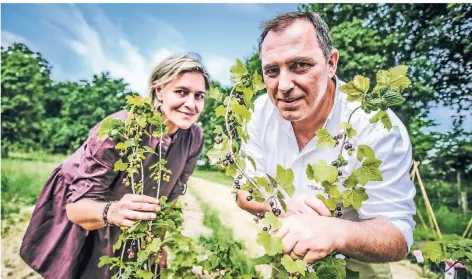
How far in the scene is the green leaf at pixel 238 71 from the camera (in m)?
0.92

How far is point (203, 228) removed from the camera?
3.64 meters

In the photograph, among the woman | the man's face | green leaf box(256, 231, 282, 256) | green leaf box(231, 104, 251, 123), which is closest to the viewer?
green leaf box(256, 231, 282, 256)

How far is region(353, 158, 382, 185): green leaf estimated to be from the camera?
78 cm

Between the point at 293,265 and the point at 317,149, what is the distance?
66cm

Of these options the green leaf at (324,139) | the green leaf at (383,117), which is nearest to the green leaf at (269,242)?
the green leaf at (324,139)

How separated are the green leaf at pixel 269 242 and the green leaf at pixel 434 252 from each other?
46 centimetres

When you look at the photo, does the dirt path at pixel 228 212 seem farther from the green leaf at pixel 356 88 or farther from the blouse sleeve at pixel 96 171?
the green leaf at pixel 356 88

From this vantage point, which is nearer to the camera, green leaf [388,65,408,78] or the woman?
green leaf [388,65,408,78]

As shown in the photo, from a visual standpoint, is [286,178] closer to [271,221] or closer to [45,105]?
[271,221]

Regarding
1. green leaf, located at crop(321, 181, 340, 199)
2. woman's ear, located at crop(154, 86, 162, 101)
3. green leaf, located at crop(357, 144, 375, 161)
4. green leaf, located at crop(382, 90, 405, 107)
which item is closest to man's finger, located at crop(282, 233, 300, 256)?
green leaf, located at crop(321, 181, 340, 199)

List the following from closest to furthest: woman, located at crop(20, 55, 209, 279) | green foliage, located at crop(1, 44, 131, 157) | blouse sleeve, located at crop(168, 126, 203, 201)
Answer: woman, located at crop(20, 55, 209, 279)
blouse sleeve, located at crop(168, 126, 203, 201)
green foliage, located at crop(1, 44, 131, 157)

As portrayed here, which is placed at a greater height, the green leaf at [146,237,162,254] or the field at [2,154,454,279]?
the green leaf at [146,237,162,254]

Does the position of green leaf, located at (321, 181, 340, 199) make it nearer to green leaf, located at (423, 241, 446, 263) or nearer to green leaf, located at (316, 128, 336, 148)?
green leaf, located at (316, 128, 336, 148)

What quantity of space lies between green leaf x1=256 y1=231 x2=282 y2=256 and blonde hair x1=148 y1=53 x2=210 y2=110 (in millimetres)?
970
